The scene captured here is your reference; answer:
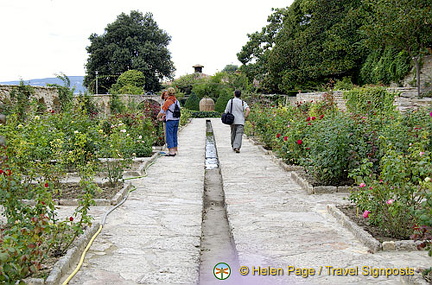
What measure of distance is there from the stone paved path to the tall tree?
36.2 m

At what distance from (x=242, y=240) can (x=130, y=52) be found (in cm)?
4059

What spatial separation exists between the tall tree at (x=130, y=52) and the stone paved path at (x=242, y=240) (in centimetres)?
3625

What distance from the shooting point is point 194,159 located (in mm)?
9891

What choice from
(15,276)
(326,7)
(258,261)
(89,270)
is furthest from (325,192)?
(326,7)

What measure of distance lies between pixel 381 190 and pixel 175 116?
20.8ft

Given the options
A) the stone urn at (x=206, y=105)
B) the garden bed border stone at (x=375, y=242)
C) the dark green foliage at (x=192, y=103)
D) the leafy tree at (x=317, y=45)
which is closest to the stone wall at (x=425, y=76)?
the leafy tree at (x=317, y=45)

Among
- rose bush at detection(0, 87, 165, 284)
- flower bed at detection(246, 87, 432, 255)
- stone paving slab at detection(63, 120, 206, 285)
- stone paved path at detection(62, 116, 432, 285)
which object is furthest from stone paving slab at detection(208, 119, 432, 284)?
rose bush at detection(0, 87, 165, 284)

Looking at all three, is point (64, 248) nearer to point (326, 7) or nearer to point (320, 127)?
point (320, 127)

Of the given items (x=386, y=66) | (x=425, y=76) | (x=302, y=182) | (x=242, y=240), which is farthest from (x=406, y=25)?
(x=242, y=240)

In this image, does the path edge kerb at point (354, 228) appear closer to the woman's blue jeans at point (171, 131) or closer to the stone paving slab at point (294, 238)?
the stone paving slab at point (294, 238)

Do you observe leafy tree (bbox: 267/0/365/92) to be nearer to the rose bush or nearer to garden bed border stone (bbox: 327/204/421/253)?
the rose bush

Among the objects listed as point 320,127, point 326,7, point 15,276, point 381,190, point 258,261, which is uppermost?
point 326,7

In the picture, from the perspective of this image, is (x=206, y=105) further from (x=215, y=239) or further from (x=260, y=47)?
(x=215, y=239)

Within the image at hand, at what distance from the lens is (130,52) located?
42750 millimetres
